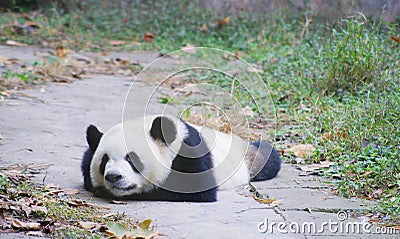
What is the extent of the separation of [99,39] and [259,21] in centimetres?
260

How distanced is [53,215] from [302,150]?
96.2 inches

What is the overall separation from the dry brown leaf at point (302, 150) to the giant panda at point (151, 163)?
1093mm

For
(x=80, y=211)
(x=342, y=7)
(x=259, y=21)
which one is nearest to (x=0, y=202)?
(x=80, y=211)

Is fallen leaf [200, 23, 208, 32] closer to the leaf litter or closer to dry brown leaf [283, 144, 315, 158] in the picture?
dry brown leaf [283, 144, 315, 158]

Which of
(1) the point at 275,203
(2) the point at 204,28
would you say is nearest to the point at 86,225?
(1) the point at 275,203

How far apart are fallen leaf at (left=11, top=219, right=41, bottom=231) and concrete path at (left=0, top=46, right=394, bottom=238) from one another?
0.33 ft

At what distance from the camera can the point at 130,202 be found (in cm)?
393

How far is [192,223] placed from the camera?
3.41m

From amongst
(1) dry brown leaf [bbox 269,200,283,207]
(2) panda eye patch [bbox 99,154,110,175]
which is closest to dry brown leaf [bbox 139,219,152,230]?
(2) panda eye patch [bbox 99,154,110,175]

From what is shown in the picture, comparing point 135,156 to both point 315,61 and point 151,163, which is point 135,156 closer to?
point 151,163

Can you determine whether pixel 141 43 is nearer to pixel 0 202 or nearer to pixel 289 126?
pixel 289 126

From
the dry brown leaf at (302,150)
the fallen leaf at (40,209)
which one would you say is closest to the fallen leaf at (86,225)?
the fallen leaf at (40,209)

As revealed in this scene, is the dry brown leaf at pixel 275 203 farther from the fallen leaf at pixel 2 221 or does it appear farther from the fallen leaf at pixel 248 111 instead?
the fallen leaf at pixel 248 111

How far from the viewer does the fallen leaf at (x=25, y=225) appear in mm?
3104
